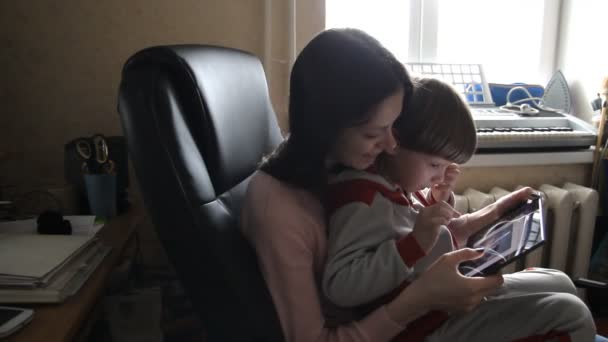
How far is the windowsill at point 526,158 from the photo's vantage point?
178cm

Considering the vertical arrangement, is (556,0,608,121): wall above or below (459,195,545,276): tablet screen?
above

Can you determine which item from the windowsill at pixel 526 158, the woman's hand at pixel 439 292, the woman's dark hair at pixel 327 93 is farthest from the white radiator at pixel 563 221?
the woman's dark hair at pixel 327 93

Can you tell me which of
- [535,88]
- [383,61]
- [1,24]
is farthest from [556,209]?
[1,24]

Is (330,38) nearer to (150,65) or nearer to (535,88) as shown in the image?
(150,65)

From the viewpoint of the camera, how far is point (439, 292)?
0.74m

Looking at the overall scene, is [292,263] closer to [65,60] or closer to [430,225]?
[430,225]

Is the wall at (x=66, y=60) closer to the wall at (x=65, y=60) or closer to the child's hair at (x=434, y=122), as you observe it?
the wall at (x=65, y=60)

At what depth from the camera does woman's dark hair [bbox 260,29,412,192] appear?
707 millimetres

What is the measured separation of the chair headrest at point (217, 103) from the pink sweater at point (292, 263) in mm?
74

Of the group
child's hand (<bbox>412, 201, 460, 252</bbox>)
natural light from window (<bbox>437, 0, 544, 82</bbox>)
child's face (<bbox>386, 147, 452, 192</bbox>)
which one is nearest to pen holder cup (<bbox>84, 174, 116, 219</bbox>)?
child's face (<bbox>386, 147, 452, 192</bbox>)

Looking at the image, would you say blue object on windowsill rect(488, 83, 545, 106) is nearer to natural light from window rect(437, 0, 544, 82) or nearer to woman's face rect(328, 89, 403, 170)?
natural light from window rect(437, 0, 544, 82)

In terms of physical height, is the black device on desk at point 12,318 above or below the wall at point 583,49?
below

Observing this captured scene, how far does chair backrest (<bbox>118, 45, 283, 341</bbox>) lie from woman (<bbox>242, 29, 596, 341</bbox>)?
0.04m

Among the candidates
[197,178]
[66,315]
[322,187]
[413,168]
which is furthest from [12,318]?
[413,168]
